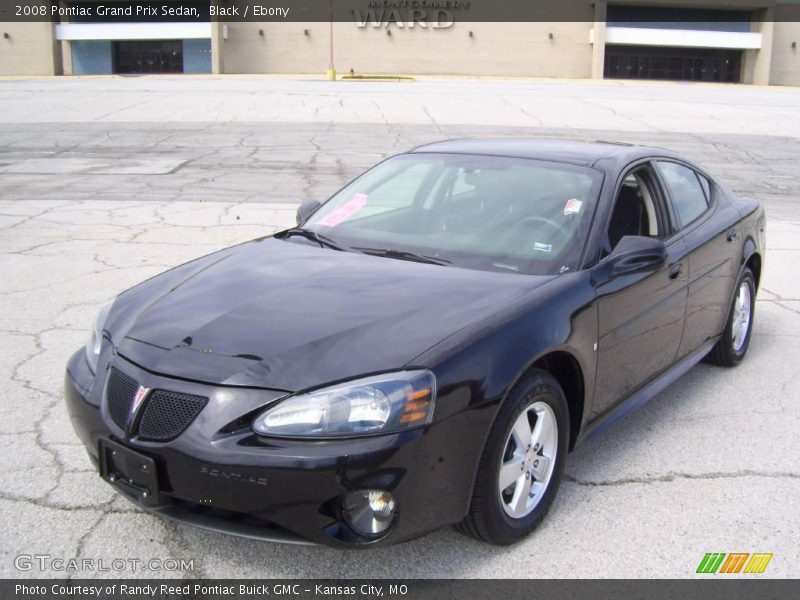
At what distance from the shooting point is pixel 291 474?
Result: 105 inches

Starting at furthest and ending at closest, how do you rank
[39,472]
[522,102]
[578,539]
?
1. [522,102]
2. [39,472]
3. [578,539]

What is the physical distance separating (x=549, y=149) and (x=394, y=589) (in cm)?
256

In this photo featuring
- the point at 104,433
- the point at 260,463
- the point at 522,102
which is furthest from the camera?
the point at 522,102

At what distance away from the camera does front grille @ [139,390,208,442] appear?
110 inches

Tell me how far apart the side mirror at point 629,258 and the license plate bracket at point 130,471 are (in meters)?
2.03

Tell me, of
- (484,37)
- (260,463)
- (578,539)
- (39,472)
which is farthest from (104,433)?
(484,37)

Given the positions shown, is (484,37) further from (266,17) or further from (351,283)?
(351,283)

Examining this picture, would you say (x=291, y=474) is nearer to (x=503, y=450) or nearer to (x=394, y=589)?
(x=394, y=589)

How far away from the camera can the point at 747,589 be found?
9.94ft

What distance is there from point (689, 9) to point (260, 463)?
5978 cm

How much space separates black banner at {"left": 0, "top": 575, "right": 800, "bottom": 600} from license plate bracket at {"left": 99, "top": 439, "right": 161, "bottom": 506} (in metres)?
0.34

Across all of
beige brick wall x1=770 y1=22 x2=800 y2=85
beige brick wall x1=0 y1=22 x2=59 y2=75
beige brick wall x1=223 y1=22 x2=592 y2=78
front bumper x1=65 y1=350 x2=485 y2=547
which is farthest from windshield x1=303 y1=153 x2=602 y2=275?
beige brick wall x1=770 y1=22 x2=800 y2=85

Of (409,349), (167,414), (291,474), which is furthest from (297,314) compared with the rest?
(291,474)

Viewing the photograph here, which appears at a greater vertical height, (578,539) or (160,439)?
(160,439)
